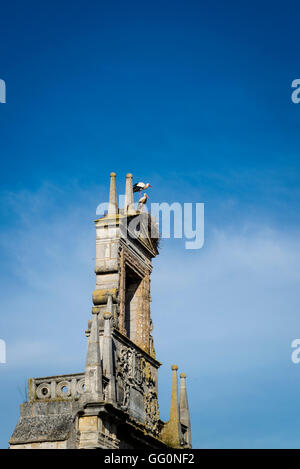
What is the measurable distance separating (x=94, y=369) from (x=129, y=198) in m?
6.27

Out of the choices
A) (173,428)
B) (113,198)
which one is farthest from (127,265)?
(173,428)

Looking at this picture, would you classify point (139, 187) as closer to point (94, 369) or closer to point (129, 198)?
point (129, 198)

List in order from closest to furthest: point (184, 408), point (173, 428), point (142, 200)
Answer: point (173, 428) → point (142, 200) → point (184, 408)

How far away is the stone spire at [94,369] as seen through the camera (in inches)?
891

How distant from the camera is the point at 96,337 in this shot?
2305 cm

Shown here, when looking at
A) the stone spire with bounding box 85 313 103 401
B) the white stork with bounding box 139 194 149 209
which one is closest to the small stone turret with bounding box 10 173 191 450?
the stone spire with bounding box 85 313 103 401

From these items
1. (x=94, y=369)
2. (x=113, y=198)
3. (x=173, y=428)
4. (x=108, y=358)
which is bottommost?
(x=173, y=428)

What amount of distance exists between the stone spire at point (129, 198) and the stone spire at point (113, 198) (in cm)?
64

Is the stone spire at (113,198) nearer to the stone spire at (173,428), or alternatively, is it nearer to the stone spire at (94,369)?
the stone spire at (94,369)

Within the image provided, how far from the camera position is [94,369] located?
22.8 metres

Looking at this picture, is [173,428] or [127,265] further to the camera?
[173,428]
